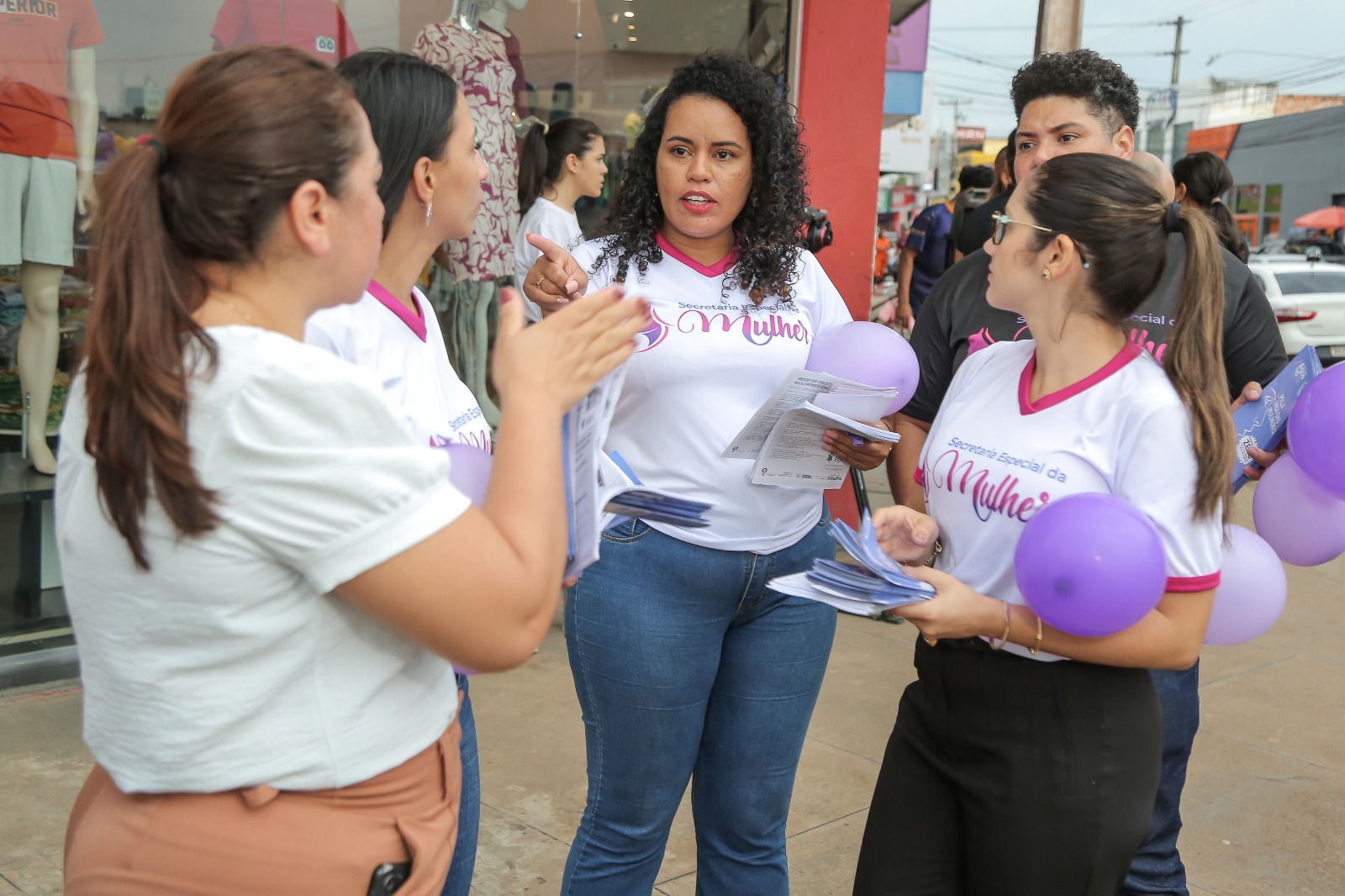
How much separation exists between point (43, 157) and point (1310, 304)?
14415 mm

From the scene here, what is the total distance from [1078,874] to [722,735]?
77 cm

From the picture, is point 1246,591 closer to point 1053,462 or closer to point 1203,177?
point 1053,462

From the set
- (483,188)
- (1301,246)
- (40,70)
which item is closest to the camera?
(40,70)

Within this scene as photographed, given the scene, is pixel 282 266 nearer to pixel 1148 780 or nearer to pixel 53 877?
pixel 1148 780

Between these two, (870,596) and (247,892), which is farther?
(870,596)

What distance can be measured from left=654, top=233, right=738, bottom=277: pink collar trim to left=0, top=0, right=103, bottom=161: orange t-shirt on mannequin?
2863 millimetres

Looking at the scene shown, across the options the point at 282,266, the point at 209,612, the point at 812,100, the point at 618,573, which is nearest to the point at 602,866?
the point at 618,573

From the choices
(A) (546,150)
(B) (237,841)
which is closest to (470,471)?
(B) (237,841)

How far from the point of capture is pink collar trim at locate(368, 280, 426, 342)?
1.88 metres

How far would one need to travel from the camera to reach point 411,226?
1901 mm

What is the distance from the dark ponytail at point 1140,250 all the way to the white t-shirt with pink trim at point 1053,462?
6 cm

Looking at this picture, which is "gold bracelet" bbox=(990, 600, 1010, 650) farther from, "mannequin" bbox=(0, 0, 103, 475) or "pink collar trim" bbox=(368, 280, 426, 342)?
"mannequin" bbox=(0, 0, 103, 475)

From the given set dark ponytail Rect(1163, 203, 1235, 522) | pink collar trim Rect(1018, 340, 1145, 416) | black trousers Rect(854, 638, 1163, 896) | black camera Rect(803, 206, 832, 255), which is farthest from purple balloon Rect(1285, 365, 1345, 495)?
black camera Rect(803, 206, 832, 255)

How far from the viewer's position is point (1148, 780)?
195cm
